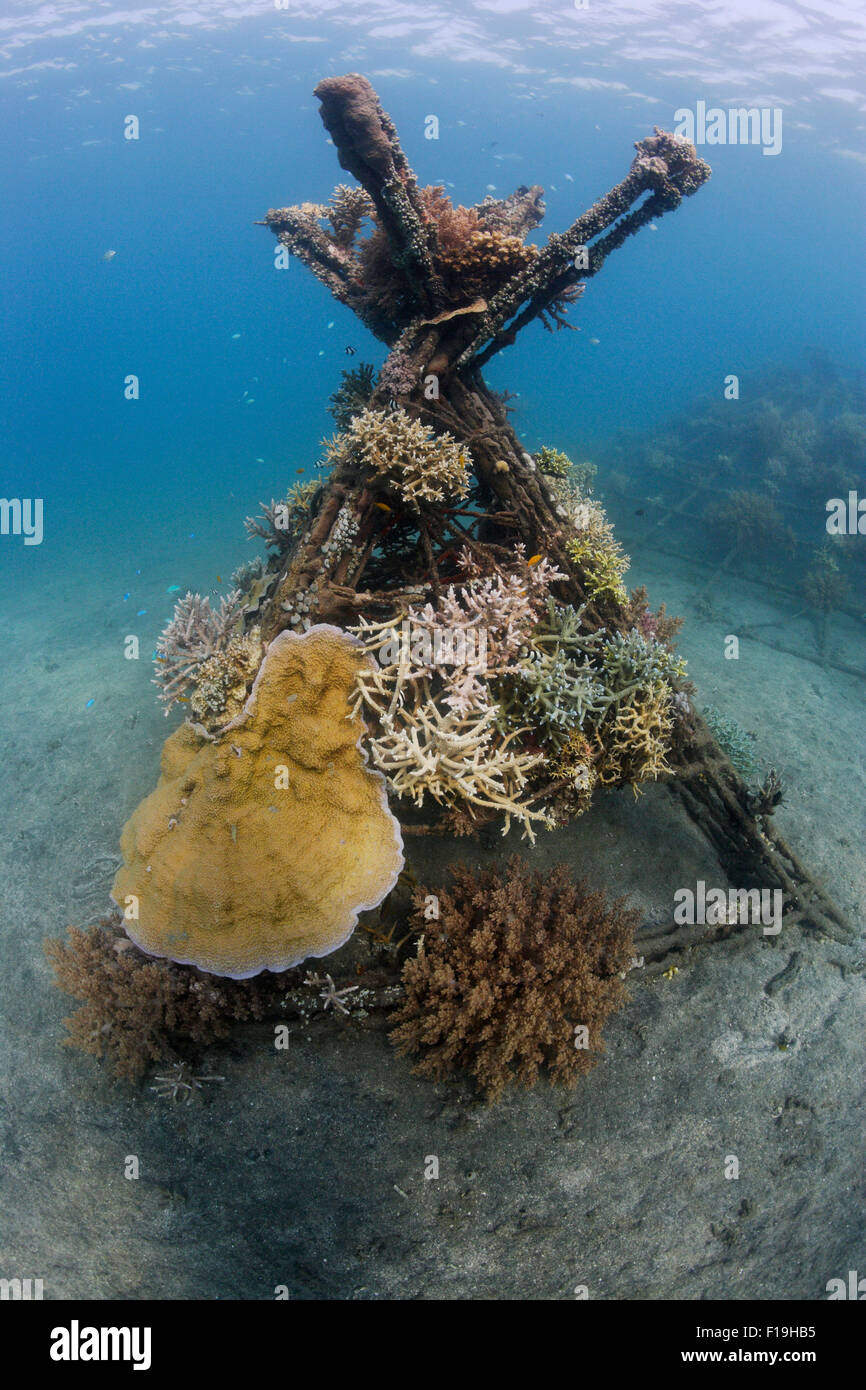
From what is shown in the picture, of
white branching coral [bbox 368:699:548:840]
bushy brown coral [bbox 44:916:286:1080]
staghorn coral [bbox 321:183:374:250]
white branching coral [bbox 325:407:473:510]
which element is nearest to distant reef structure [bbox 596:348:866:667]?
white branching coral [bbox 325:407:473:510]

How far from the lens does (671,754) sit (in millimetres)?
6180

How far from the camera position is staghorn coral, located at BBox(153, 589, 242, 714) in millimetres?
4934

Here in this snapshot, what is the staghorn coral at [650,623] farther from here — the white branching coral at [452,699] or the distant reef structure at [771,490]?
the distant reef structure at [771,490]

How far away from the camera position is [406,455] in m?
5.13

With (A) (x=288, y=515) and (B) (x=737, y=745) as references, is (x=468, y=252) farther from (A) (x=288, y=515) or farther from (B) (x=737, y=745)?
(B) (x=737, y=745)

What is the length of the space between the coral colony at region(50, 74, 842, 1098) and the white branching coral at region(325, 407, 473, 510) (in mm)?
25

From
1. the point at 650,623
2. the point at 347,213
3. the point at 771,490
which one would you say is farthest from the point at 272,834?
the point at 771,490

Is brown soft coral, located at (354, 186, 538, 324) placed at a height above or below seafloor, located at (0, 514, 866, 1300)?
above

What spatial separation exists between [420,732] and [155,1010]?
3.06 meters

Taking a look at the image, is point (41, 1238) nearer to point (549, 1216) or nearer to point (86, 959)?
point (86, 959)

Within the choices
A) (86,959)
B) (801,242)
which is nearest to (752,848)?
(86,959)

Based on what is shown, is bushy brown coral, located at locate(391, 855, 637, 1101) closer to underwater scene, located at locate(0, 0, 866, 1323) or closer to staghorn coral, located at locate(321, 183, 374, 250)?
underwater scene, located at locate(0, 0, 866, 1323)

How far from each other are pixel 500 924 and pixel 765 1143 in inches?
111

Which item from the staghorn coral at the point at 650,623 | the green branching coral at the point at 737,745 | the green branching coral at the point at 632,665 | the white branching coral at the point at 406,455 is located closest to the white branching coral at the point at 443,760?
the green branching coral at the point at 632,665
